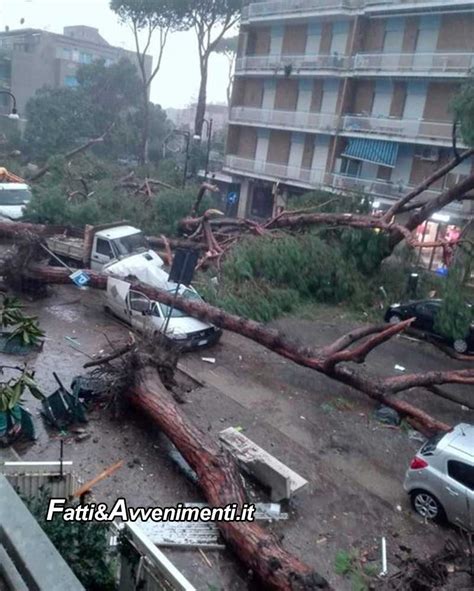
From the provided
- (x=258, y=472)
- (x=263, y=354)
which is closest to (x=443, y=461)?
(x=258, y=472)

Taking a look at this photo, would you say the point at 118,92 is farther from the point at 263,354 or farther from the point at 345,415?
the point at 345,415

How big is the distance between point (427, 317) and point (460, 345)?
118 cm

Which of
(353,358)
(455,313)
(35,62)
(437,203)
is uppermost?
(35,62)

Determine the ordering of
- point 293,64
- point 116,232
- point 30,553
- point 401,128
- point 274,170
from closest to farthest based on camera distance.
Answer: point 30,553, point 116,232, point 401,128, point 293,64, point 274,170

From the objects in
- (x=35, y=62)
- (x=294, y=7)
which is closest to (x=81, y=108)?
(x=35, y=62)

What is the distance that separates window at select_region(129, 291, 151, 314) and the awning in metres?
17.6

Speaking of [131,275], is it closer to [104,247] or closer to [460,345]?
[104,247]

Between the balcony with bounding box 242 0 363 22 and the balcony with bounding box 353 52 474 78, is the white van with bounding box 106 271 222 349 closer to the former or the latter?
the balcony with bounding box 353 52 474 78

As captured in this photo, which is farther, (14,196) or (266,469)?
(14,196)

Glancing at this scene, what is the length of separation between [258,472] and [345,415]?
328 centimetres

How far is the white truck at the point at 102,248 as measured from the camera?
15.5 meters

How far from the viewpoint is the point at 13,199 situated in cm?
2130

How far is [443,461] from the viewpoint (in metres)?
7.06

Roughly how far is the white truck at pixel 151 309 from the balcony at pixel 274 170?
1686 cm
